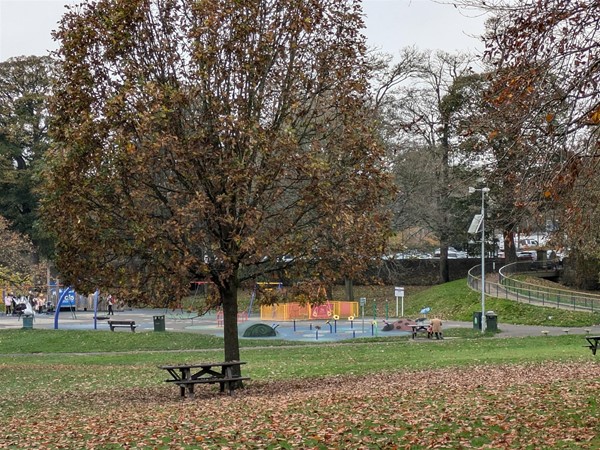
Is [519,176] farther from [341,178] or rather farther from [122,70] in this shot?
[122,70]

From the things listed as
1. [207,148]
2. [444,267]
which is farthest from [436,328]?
[444,267]

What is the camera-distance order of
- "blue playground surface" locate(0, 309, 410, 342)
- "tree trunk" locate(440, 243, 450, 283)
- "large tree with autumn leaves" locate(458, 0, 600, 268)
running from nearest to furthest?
"large tree with autumn leaves" locate(458, 0, 600, 268), "blue playground surface" locate(0, 309, 410, 342), "tree trunk" locate(440, 243, 450, 283)

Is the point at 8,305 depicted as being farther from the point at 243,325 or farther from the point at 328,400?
the point at 328,400

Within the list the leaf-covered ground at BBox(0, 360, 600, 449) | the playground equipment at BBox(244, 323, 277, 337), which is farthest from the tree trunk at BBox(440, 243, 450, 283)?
the leaf-covered ground at BBox(0, 360, 600, 449)

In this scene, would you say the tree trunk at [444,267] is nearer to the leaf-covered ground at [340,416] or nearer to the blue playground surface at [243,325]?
the blue playground surface at [243,325]

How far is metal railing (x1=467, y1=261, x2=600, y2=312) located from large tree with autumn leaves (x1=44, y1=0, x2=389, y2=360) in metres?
28.2

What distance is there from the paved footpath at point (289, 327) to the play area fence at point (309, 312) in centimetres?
97

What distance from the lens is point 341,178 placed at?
A: 17.1 metres

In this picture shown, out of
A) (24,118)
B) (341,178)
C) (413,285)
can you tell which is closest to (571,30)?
(341,178)

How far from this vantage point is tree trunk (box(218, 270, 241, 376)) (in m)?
17.8

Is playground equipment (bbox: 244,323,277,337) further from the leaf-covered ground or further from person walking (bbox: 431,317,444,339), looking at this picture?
the leaf-covered ground

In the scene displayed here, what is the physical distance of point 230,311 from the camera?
18.1 meters

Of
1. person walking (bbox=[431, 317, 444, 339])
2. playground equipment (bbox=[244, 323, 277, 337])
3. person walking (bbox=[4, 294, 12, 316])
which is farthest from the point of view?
person walking (bbox=[4, 294, 12, 316])

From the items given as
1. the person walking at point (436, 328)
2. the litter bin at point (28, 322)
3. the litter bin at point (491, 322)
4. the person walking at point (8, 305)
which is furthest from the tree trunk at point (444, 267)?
the person walking at point (8, 305)
